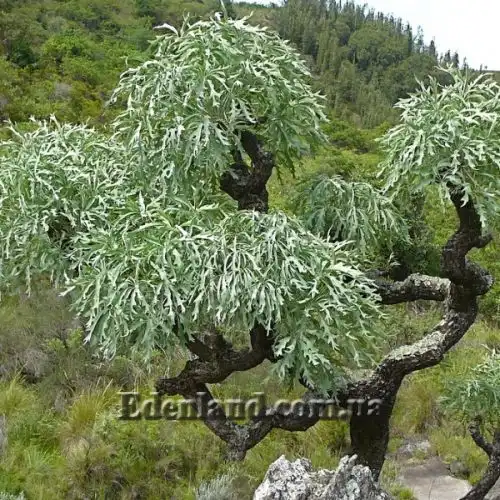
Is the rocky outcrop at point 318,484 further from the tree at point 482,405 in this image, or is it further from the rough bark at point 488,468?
the rough bark at point 488,468

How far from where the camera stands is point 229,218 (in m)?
3.60

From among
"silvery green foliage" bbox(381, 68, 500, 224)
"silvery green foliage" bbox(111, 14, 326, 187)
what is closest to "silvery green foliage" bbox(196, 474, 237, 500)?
"silvery green foliage" bbox(111, 14, 326, 187)

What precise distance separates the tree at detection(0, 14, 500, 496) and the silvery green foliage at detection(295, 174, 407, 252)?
0.09 m

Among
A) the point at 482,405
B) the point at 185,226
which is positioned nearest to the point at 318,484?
the point at 185,226

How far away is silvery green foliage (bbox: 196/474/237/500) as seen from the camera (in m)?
4.73

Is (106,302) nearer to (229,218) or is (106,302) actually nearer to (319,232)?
(229,218)

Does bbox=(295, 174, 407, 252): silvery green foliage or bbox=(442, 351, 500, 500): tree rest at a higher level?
bbox=(295, 174, 407, 252): silvery green foliage

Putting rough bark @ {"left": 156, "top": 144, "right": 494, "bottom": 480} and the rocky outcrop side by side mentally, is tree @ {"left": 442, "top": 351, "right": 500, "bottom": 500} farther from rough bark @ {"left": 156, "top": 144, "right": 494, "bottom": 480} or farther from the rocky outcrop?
the rocky outcrop

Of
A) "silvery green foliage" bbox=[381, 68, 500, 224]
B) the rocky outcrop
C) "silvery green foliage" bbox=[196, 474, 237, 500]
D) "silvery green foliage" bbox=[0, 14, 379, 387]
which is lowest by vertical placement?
"silvery green foliage" bbox=[196, 474, 237, 500]

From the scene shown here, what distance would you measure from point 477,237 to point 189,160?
70.9 inches

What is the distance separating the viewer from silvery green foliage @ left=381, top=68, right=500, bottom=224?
343cm

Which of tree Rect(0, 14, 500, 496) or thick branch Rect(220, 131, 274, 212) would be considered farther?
thick branch Rect(220, 131, 274, 212)

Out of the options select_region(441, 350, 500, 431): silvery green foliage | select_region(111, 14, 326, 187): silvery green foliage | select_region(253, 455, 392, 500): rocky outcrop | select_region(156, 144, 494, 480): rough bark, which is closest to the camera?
select_region(253, 455, 392, 500): rocky outcrop

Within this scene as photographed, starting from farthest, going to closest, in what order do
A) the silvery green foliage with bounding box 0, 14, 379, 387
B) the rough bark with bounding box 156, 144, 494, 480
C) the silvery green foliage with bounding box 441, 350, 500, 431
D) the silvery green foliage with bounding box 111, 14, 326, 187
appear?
the silvery green foliage with bounding box 441, 350, 500, 431
the rough bark with bounding box 156, 144, 494, 480
the silvery green foliage with bounding box 111, 14, 326, 187
the silvery green foliage with bounding box 0, 14, 379, 387
